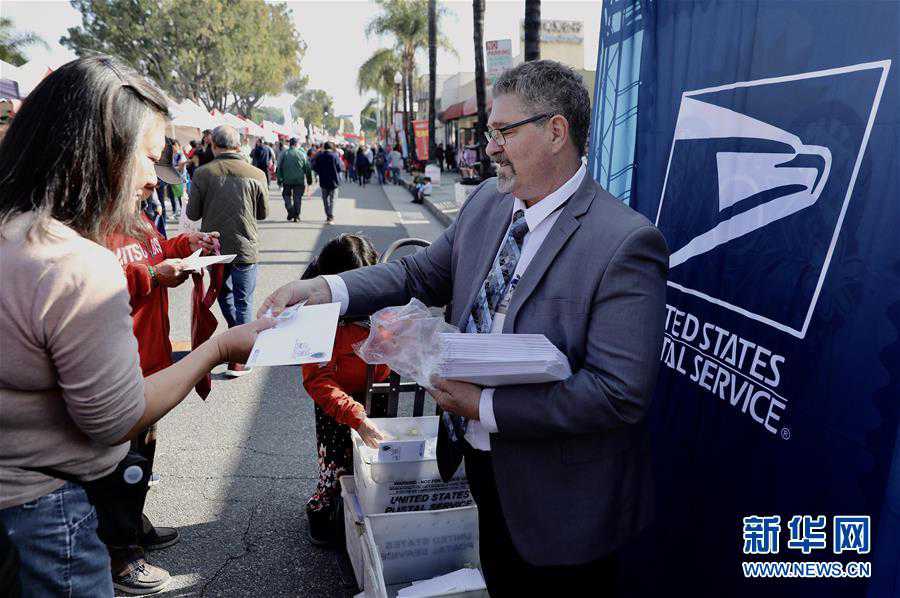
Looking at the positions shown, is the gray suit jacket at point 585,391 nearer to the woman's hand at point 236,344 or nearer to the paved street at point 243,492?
the woman's hand at point 236,344

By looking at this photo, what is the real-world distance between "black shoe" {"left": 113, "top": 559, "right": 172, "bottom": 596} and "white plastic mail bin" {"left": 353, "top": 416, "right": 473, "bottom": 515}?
3.56 ft

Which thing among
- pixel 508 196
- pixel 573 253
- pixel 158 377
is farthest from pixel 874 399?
pixel 158 377

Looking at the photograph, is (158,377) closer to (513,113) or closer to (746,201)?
(513,113)

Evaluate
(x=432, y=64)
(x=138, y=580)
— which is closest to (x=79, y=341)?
(x=138, y=580)

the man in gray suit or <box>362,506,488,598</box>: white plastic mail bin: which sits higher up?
the man in gray suit

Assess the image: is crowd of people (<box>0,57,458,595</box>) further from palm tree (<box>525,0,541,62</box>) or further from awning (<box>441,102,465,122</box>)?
awning (<box>441,102,465,122</box>)

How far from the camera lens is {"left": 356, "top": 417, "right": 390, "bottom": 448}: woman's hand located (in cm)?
250

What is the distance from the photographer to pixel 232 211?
557 centimetres

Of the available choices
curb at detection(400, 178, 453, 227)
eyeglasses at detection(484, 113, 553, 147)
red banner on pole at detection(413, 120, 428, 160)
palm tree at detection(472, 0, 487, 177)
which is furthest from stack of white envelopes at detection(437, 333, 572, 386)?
red banner on pole at detection(413, 120, 428, 160)

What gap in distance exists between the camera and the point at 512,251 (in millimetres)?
1934

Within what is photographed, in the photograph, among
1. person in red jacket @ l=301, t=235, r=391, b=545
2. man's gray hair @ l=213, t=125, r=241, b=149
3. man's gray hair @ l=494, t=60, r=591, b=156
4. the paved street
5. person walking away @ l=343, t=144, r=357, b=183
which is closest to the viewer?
man's gray hair @ l=494, t=60, r=591, b=156

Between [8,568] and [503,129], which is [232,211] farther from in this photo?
[8,568]

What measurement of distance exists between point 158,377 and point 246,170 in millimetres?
4458

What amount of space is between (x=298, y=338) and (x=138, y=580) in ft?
6.11
